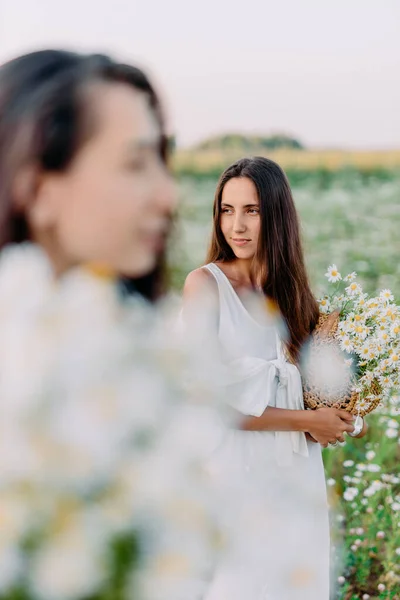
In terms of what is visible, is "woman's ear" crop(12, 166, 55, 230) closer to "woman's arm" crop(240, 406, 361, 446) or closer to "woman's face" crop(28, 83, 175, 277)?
"woman's face" crop(28, 83, 175, 277)

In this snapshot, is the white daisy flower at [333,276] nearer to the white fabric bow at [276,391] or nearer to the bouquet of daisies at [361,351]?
the bouquet of daisies at [361,351]

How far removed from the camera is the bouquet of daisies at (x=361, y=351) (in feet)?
4.47

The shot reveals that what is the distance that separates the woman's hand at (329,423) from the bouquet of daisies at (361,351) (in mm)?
16

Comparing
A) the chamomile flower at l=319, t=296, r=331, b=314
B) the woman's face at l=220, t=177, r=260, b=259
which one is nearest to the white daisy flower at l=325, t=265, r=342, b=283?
the chamomile flower at l=319, t=296, r=331, b=314

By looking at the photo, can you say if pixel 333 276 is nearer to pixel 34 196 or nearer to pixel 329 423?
pixel 329 423

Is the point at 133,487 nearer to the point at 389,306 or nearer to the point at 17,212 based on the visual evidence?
the point at 17,212

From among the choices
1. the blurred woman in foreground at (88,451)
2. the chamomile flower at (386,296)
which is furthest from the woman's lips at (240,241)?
the blurred woman in foreground at (88,451)

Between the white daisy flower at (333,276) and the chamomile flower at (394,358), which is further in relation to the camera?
the white daisy flower at (333,276)

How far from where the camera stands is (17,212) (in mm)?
578

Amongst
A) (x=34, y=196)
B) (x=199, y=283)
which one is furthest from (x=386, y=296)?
(x=34, y=196)

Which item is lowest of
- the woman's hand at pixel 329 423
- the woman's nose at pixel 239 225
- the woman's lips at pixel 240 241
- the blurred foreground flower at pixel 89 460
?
the woman's hand at pixel 329 423

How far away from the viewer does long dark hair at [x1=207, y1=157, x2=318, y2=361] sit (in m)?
1.51

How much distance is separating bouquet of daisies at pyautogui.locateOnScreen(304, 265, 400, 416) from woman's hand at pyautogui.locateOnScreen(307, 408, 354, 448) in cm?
2

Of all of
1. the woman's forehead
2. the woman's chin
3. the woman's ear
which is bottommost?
the woman's chin
